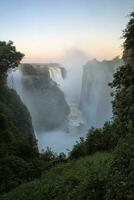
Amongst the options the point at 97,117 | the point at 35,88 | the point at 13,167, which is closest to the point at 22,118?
the point at 13,167

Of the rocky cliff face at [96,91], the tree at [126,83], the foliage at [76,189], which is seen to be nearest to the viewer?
the foliage at [76,189]

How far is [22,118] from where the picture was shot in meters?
64.1

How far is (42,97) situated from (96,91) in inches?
1098

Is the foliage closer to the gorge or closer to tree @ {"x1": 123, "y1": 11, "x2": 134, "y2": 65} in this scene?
tree @ {"x1": 123, "y1": 11, "x2": 134, "y2": 65}

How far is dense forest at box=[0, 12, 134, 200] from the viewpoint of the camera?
41.6 feet

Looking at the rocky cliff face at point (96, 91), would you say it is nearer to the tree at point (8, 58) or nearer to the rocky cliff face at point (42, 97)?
the rocky cliff face at point (42, 97)

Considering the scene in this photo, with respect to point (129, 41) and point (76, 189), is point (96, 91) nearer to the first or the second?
point (129, 41)

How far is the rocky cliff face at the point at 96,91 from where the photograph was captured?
14688cm

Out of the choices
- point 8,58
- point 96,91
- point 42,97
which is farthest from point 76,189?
point 96,91

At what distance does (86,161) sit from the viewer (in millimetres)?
21484

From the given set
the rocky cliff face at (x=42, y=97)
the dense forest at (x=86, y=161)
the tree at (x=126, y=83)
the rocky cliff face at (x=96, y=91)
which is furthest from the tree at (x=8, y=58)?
the rocky cliff face at (x=96, y=91)

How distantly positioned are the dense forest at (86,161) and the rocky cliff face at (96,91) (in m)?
93.4

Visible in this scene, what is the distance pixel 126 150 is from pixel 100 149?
15848 millimetres

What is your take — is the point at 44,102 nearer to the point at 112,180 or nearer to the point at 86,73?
the point at 86,73
